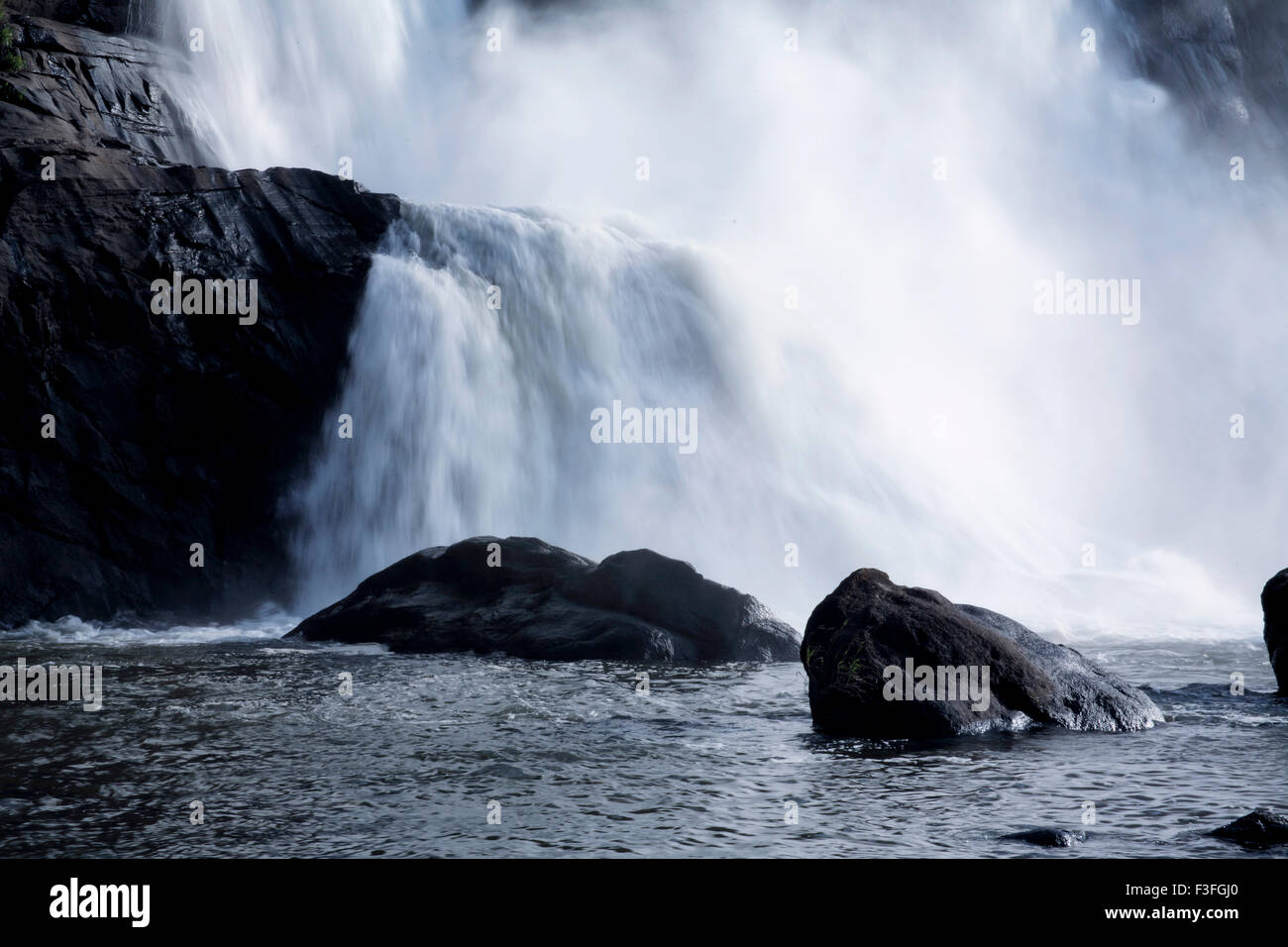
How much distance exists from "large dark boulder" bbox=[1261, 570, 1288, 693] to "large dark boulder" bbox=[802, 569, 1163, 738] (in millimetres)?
2349

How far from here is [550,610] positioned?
15.5 m

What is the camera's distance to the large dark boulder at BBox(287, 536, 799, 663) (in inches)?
580

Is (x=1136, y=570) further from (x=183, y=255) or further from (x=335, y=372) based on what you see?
(x=183, y=255)

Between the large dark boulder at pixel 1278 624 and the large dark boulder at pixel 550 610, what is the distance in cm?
565

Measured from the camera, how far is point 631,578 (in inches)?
613

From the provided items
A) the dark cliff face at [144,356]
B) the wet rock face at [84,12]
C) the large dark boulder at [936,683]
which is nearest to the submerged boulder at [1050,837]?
the large dark boulder at [936,683]

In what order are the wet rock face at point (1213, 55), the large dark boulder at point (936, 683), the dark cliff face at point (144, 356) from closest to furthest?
the large dark boulder at point (936, 683), the dark cliff face at point (144, 356), the wet rock face at point (1213, 55)

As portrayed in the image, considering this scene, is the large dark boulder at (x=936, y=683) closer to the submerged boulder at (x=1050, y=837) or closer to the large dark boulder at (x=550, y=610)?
the submerged boulder at (x=1050, y=837)

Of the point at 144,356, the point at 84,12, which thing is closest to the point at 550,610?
the point at 144,356

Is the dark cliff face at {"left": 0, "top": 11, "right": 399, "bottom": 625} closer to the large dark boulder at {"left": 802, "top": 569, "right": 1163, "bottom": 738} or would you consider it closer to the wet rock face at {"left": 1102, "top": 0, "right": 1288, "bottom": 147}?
the large dark boulder at {"left": 802, "top": 569, "right": 1163, "bottom": 738}

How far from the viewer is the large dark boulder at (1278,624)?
11297mm

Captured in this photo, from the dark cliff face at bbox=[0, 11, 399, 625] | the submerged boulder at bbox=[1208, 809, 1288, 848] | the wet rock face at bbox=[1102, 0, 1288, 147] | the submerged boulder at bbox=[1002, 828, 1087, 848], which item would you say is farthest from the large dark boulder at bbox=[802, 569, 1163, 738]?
the wet rock face at bbox=[1102, 0, 1288, 147]
